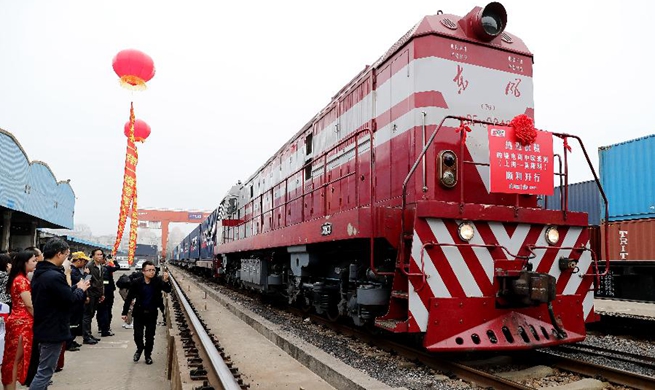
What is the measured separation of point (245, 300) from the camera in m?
12.8

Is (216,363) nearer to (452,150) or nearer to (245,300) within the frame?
(452,150)

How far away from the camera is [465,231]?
5055 mm

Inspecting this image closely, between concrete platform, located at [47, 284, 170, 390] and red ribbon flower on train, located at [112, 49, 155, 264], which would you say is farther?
red ribbon flower on train, located at [112, 49, 155, 264]

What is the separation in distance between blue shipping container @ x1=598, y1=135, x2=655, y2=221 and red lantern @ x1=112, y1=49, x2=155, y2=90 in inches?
498

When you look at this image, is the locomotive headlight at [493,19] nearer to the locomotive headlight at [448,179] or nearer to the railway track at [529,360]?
the locomotive headlight at [448,179]

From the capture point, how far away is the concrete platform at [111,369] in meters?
5.31

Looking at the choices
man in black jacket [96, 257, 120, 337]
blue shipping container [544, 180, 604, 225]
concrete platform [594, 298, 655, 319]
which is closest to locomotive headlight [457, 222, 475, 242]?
concrete platform [594, 298, 655, 319]

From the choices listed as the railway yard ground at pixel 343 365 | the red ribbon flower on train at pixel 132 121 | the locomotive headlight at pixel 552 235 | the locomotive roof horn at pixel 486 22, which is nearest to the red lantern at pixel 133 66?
the red ribbon flower on train at pixel 132 121

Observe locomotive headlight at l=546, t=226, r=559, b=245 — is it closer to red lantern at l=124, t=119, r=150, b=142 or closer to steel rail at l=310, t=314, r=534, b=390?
steel rail at l=310, t=314, r=534, b=390

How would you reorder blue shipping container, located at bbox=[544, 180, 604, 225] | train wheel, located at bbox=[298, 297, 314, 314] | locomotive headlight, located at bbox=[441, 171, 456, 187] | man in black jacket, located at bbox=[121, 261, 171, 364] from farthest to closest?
blue shipping container, located at bbox=[544, 180, 604, 225]
train wheel, located at bbox=[298, 297, 314, 314]
man in black jacket, located at bbox=[121, 261, 171, 364]
locomotive headlight, located at bbox=[441, 171, 456, 187]

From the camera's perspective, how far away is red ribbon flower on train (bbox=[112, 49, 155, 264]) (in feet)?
44.4

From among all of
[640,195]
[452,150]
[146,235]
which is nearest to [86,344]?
[452,150]

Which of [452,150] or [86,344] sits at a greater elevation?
[452,150]

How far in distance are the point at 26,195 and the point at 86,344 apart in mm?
21663
